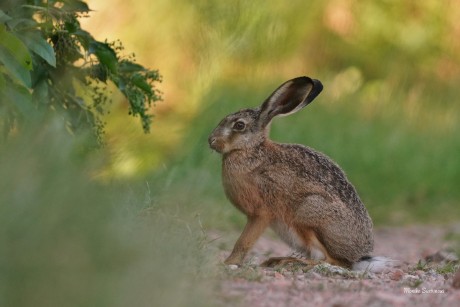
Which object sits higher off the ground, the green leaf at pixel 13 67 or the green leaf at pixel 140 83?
the green leaf at pixel 140 83

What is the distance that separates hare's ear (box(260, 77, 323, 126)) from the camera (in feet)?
21.5

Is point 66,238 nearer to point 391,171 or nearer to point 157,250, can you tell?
point 157,250

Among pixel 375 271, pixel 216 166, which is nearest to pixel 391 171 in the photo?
pixel 216 166

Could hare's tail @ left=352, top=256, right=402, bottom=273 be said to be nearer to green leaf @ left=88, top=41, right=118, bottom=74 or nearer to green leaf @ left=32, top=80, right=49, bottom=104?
green leaf @ left=88, top=41, right=118, bottom=74

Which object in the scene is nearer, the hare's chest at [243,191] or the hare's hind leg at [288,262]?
the hare's hind leg at [288,262]

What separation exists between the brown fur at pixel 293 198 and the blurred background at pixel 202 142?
0.81ft

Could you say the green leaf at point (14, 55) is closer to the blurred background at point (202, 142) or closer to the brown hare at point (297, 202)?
the blurred background at point (202, 142)

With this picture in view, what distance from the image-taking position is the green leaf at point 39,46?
17.6 feet

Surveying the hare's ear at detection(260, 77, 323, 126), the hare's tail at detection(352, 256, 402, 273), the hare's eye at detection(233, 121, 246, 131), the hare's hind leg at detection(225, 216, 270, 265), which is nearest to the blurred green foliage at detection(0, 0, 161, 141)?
the hare's eye at detection(233, 121, 246, 131)

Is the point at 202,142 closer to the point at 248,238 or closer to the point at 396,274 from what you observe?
the point at 248,238

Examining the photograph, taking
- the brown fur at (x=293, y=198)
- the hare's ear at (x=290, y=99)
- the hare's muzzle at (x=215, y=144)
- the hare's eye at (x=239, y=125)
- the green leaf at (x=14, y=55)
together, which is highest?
the hare's ear at (x=290, y=99)

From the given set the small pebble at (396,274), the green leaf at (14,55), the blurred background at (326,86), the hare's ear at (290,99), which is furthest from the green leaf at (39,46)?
the small pebble at (396,274)

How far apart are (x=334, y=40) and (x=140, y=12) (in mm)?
2755

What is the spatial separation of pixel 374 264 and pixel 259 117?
1.10 m
